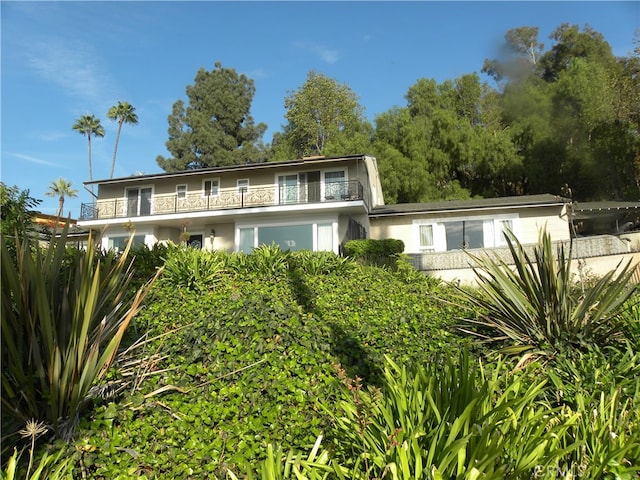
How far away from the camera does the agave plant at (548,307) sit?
499cm

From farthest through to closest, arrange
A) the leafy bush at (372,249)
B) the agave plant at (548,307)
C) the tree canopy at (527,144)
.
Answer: the tree canopy at (527,144) → the leafy bush at (372,249) → the agave plant at (548,307)

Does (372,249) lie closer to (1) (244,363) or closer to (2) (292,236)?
Answer: (2) (292,236)

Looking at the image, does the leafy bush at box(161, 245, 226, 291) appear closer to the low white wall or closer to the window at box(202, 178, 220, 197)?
the low white wall

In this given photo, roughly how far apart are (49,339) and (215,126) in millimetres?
44505

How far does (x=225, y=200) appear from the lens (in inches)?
914

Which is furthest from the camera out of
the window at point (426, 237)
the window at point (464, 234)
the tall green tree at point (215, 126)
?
the tall green tree at point (215, 126)

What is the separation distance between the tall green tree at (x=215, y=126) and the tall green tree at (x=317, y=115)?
19.0 ft

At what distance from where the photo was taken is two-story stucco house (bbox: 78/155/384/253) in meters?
21.0

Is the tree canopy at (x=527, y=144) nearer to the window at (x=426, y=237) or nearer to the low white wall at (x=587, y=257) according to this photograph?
the window at (x=426, y=237)

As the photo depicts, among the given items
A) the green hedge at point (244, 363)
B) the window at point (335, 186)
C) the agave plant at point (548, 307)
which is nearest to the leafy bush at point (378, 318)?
the green hedge at point (244, 363)

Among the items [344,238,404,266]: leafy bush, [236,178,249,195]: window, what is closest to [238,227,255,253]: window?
[236,178,249,195]: window

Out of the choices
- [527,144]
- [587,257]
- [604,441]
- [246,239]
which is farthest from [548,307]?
[527,144]

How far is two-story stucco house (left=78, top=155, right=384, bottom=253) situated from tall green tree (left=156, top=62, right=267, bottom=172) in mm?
18242

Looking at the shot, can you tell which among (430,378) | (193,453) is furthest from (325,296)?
(430,378)
